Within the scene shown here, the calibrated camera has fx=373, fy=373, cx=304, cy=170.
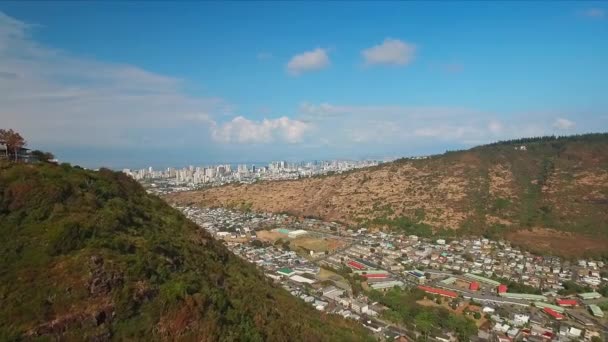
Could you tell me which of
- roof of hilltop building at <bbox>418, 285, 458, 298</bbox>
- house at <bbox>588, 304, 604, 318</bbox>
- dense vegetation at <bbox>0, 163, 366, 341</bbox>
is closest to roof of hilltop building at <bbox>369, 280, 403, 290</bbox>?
roof of hilltop building at <bbox>418, 285, 458, 298</bbox>

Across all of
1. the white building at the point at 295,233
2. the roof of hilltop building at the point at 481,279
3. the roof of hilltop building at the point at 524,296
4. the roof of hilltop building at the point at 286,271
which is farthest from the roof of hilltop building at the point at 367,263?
the white building at the point at 295,233

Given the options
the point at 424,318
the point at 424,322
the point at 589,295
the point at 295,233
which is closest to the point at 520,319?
the point at 424,318

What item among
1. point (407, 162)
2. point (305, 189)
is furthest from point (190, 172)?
point (407, 162)

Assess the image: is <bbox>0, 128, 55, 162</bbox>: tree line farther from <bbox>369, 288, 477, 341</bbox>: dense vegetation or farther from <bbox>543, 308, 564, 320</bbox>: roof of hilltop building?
<bbox>543, 308, 564, 320</bbox>: roof of hilltop building

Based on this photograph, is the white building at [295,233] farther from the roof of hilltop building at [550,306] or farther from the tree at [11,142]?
the tree at [11,142]

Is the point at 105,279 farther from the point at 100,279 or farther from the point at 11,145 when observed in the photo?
the point at 11,145

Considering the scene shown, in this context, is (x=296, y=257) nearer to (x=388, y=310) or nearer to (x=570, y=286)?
(x=388, y=310)
